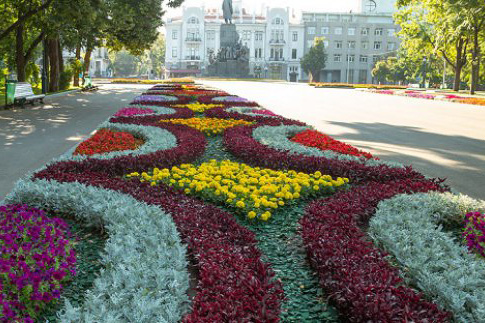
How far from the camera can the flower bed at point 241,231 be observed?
105 inches

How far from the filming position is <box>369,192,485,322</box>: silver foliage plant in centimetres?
279

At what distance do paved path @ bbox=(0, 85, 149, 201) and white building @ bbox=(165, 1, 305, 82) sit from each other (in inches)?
2993

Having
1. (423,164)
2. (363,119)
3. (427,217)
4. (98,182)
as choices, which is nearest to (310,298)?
(427,217)

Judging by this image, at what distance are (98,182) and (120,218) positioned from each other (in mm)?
1364

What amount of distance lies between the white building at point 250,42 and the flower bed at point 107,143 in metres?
83.0

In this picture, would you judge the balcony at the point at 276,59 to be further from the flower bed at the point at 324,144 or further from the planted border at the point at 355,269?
the planted border at the point at 355,269

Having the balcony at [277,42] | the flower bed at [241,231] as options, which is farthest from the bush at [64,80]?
the balcony at [277,42]

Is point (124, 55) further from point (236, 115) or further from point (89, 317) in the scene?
point (89, 317)

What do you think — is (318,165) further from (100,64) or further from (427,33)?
(100,64)

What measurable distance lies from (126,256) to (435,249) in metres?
2.25

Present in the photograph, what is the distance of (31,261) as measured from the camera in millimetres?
3039

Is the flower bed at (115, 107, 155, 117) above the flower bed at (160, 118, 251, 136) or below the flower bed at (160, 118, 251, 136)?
above

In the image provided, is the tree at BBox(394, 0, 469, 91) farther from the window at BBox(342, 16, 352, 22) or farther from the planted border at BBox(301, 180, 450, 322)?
the window at BBox(342, 16, 352, 22)

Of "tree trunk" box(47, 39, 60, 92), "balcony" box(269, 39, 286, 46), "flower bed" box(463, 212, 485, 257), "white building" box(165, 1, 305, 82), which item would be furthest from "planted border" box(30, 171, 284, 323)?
"balcony" box(269, 39, 286, 46)
